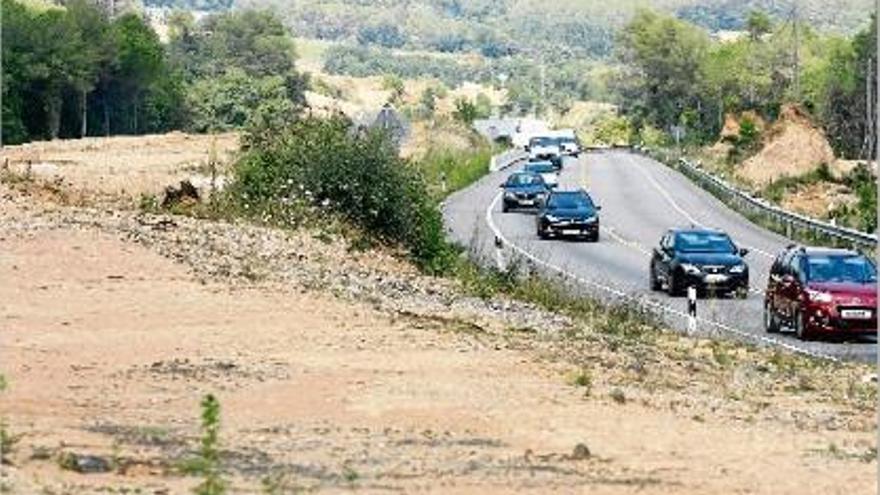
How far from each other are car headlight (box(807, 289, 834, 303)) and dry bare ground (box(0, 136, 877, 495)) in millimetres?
3547

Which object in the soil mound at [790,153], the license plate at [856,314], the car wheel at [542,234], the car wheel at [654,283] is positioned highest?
the license plate at [856,314]

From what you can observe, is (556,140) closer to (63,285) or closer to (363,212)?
(363,212)

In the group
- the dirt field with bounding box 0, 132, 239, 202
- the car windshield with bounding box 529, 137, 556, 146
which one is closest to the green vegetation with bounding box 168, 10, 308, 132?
the car windshield with bounding box 529, 137, 556, 146

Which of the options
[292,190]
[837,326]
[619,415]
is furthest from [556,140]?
[619,415]

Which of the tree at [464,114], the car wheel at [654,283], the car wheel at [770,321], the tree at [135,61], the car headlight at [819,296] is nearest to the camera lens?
the car headlight at [819,296]

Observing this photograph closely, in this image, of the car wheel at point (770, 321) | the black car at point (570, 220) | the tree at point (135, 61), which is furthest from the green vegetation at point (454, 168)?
the car wheel at point (770, 321)

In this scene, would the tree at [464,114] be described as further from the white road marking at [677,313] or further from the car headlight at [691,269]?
the car headlight at [691,269]

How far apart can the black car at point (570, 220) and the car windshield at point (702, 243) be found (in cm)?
1723

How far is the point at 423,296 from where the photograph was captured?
32969 millimetres

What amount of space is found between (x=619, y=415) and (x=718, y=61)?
17383 cm

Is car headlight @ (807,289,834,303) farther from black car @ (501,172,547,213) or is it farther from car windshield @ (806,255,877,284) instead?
black car @ (501,172,547,213)

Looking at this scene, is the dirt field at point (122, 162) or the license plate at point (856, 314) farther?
the dirt field at point (122, 162)

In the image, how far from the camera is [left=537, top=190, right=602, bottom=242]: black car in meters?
62.9

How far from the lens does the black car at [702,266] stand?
43.3 metres
